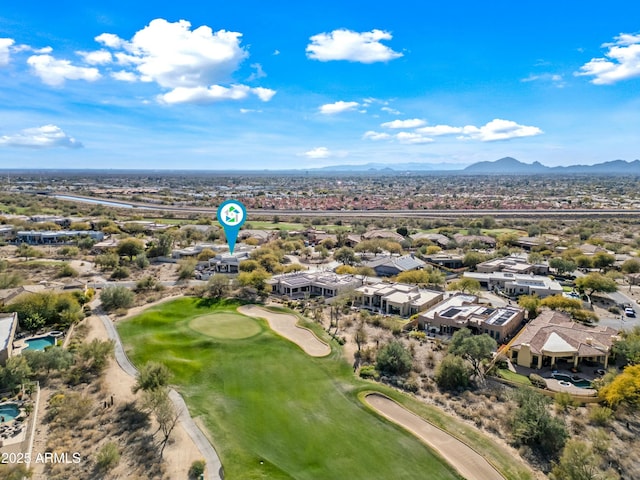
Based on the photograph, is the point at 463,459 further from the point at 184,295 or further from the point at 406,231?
the point at 406,231

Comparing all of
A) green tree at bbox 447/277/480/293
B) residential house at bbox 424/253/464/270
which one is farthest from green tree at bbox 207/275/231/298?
residential house at bbox 424/253/464/270

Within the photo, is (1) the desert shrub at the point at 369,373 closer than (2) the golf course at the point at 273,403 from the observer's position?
No

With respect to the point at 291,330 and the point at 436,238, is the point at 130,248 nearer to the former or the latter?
the point at 291,330

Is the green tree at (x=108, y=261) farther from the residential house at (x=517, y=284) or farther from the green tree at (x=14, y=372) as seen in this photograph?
the residential house at (x=517, y=284)

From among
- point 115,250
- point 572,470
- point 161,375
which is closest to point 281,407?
point 161,375

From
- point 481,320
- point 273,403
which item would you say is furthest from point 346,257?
point 273,403

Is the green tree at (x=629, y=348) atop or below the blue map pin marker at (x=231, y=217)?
below

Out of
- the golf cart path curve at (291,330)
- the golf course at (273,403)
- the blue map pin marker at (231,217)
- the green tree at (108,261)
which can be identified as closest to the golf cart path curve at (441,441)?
the golf course at (273,403)
